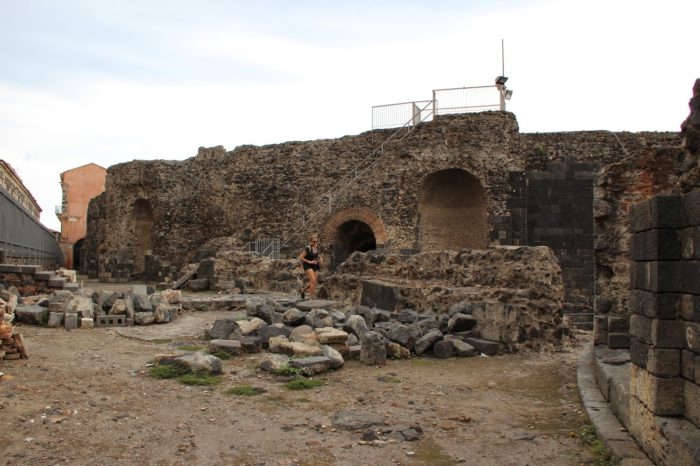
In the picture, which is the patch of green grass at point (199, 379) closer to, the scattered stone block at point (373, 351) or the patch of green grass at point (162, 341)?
the scattered stone block at point (373, 351)

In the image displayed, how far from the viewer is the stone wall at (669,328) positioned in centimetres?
366

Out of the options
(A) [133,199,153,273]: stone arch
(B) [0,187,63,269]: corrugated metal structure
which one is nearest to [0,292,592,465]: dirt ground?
(B) [0,187,63,269]: corrugated metal structure

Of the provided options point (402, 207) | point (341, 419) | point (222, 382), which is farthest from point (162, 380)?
point (402, 207)

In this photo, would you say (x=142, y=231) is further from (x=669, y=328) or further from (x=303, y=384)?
(x=669, y=328)

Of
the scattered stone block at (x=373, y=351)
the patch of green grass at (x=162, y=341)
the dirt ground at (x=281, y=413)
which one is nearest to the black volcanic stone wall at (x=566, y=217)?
the dirt ground at (x=281, y=413)

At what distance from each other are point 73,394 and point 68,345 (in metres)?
2.77

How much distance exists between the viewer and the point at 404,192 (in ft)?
64.3

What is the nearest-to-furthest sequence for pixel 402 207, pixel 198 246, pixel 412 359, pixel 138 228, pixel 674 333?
pixel 674 333 < pixel 412 359 < pixel 402 207 < pixel 198 246 < pixel 138 228

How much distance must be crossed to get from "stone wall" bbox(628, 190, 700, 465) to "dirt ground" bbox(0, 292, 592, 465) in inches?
22.9

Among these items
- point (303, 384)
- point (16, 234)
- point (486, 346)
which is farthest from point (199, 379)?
point (16, 234)

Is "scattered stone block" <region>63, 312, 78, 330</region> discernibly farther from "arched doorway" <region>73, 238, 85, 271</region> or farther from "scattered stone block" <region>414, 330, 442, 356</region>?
"arched doorway" <region>73, 238, 85, 271</region>

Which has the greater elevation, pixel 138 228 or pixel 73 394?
pixel 138 228

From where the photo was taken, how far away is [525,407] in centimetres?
549

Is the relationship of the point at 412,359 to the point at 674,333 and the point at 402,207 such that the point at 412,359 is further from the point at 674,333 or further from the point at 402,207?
the point at 402,207
